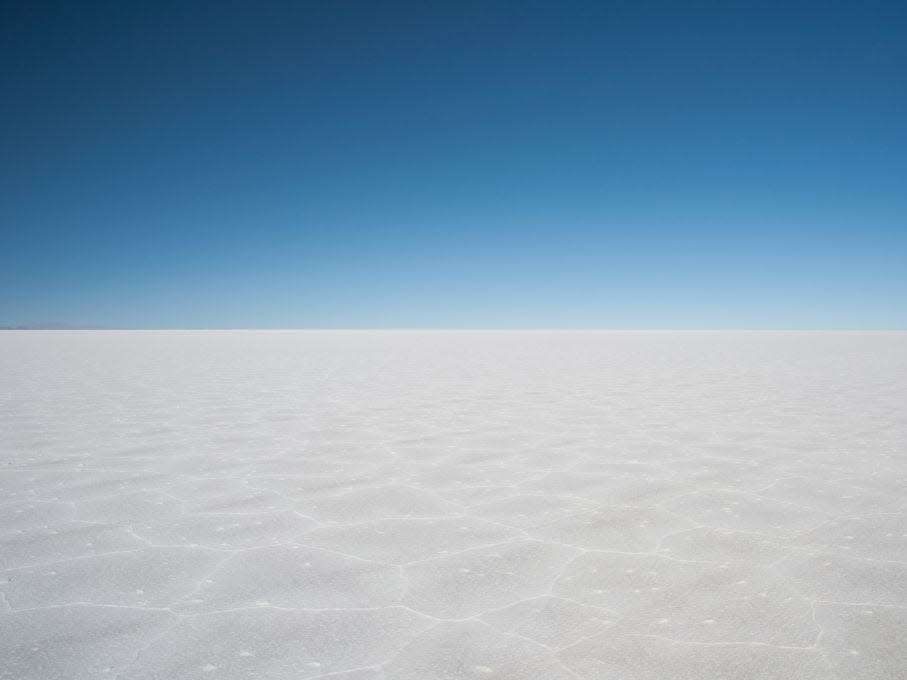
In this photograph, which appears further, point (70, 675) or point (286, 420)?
point (286, 420)

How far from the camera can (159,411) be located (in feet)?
23.8

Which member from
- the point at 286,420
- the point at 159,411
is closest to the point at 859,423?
the point at 286,420

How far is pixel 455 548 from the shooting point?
2.88 meters

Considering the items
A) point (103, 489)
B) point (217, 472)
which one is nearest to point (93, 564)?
point (103, 489)

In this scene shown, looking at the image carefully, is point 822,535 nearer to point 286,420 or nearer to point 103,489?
point 103,489

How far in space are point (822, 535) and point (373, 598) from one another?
8.28ft

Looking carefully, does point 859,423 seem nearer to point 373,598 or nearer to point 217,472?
point 373,598

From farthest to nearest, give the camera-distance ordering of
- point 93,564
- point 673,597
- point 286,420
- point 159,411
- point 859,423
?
point 159,411 < point 286,420 < point 859,423 < point 93,564 < point 673,597

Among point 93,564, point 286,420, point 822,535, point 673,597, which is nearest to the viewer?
point 673,597

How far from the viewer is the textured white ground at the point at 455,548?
6.40ft

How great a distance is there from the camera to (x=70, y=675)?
1.83 m

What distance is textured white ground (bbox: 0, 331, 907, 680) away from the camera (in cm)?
195

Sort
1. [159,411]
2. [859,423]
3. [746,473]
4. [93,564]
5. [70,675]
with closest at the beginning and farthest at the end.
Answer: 1. [70,675]
2. [93,564]
3. [746,473]
4. [859,423]
5. [159,411]

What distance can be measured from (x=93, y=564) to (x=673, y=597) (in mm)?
2791
